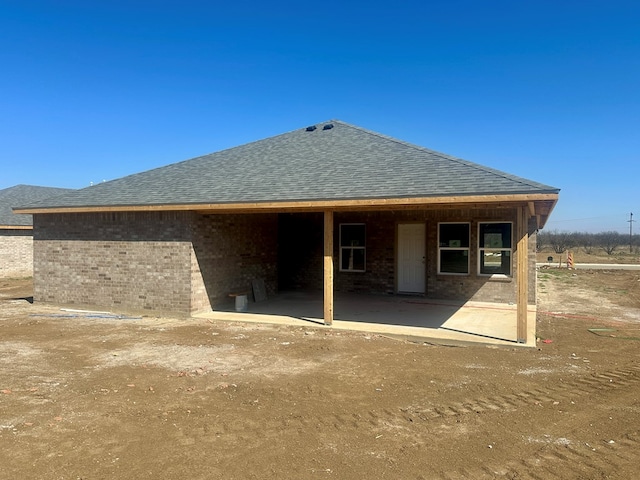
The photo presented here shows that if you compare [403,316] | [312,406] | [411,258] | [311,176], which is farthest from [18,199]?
[312,406]

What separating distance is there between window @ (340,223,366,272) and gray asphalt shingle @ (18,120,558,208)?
2.85 meters

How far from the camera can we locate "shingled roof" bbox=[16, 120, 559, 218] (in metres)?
8.66

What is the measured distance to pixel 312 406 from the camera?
5.23 m

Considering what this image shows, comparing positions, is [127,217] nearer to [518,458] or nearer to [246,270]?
[246,270]

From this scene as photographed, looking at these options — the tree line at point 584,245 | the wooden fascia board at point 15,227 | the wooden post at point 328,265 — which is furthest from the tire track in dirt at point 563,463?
the tree line at point 584,245

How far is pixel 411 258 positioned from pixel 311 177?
15.7 ft

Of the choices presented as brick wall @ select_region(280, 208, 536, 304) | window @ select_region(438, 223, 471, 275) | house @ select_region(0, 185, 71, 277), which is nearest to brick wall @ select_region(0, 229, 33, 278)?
house @ select_region(0, 185, 71, 277)

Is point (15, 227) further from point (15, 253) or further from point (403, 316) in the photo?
point (403, 316)

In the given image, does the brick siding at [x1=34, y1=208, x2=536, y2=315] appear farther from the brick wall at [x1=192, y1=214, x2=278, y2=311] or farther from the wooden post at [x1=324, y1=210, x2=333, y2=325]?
the wooden post at [x1=324, y1=210, x2=333, y2=325]

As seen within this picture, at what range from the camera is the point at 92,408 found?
512cm

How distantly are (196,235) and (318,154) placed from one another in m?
3.90

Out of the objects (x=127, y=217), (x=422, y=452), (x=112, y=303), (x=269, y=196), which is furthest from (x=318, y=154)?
(x=422, y=452)

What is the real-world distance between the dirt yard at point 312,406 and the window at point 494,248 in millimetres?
3644

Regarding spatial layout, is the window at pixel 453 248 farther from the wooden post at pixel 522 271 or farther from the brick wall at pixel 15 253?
the brick wall at pixel 15 253
